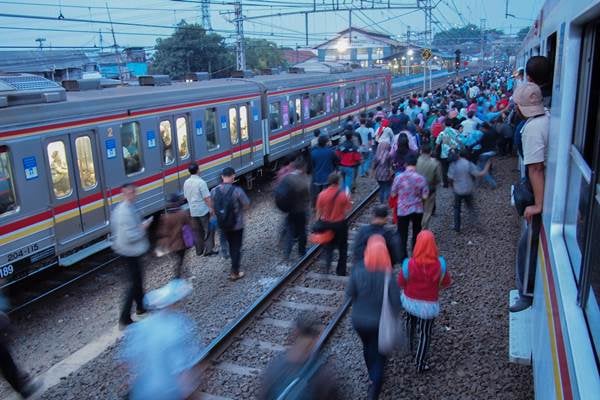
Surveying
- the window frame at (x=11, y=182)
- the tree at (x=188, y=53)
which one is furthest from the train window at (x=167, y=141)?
the tree at (x=188, y=53)

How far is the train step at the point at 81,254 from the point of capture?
8.12 m

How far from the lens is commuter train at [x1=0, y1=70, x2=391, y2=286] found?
721 centimetres

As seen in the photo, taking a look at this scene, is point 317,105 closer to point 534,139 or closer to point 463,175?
point 463,175

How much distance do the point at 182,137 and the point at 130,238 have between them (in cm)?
481

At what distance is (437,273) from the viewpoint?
16.1 feet

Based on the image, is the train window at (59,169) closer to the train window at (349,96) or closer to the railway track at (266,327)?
the railway track at (266,327)

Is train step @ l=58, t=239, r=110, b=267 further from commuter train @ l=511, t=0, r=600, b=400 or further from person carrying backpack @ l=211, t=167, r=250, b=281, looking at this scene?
commuter train @ l=511, t=0, r=600, b=400

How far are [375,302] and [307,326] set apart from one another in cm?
103

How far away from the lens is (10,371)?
5191 millimetres

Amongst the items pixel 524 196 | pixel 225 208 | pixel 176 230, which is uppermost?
pixel 524 196

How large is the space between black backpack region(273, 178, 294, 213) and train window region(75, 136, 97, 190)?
9.52ft

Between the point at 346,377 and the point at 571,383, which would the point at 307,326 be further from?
the point at 346,377

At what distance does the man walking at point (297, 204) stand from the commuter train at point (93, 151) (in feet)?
9.40

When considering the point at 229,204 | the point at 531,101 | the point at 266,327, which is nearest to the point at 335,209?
the point at 229,204
